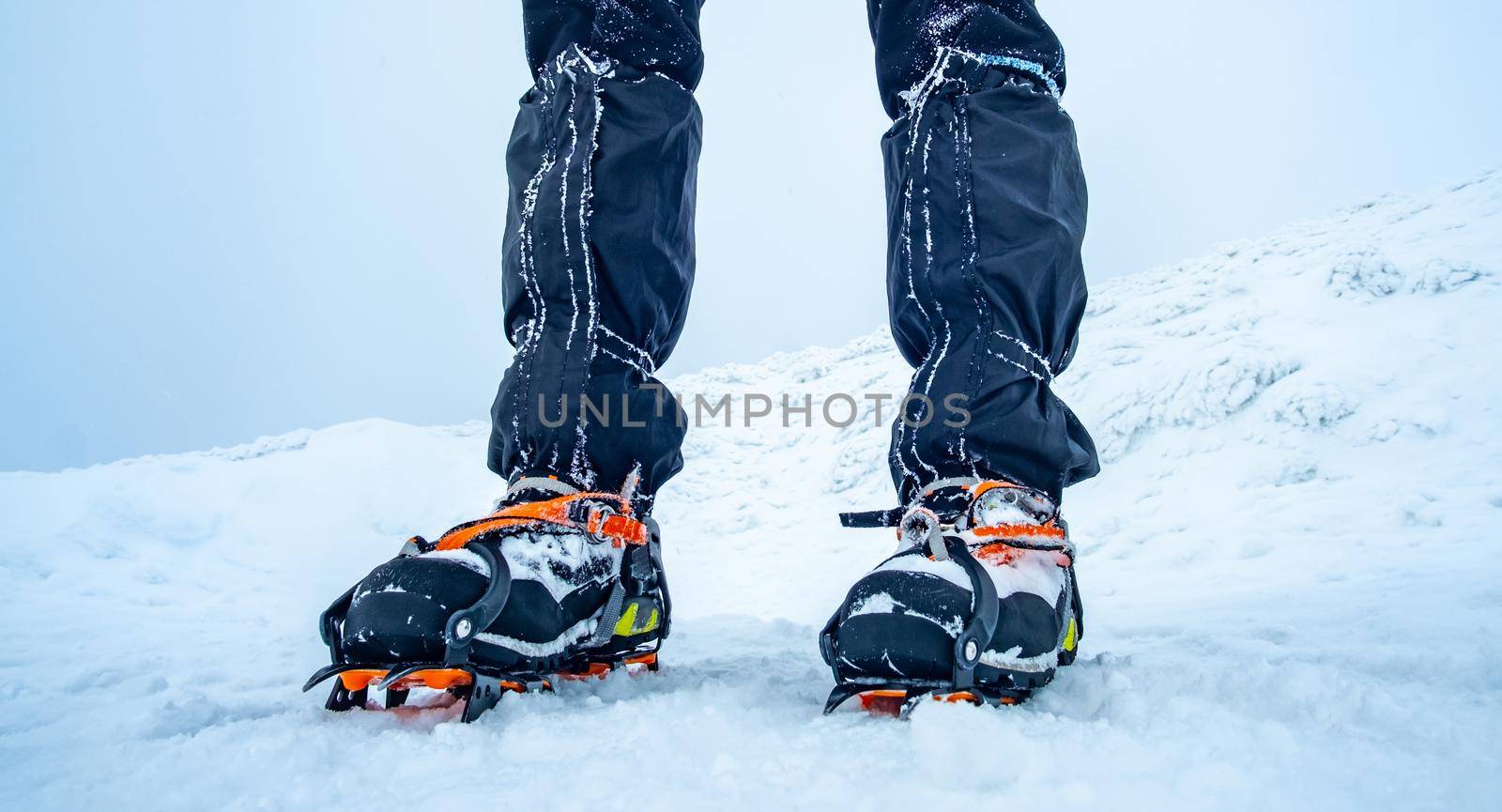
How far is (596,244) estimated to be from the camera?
0.96m

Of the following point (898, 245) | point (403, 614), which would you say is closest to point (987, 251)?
point (898, 245)

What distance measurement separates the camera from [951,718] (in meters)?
0.50

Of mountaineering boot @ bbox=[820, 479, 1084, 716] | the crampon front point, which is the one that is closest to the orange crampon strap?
the crampon front point

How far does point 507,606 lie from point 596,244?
49 cm

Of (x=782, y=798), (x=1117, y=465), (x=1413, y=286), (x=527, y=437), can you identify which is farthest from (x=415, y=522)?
(x=1413, y=286)

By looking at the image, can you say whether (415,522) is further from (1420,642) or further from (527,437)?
(1420,642)

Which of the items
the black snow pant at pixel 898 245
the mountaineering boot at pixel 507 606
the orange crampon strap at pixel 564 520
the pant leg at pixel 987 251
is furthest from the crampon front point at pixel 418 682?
the pant leg at pixel 987 251

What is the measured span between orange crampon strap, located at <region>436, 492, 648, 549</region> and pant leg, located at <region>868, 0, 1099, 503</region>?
1.16 ft

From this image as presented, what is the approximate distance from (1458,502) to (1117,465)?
1.33 m

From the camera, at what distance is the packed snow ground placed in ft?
1.48

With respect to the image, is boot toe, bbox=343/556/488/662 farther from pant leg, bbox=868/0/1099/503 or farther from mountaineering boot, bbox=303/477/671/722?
pant leg, bbox=868/0/1099/503

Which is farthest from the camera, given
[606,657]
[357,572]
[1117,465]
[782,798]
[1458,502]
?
[1117,465]

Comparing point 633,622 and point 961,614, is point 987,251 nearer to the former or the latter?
point 961,614

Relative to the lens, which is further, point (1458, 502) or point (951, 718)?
point (1458, 502)
